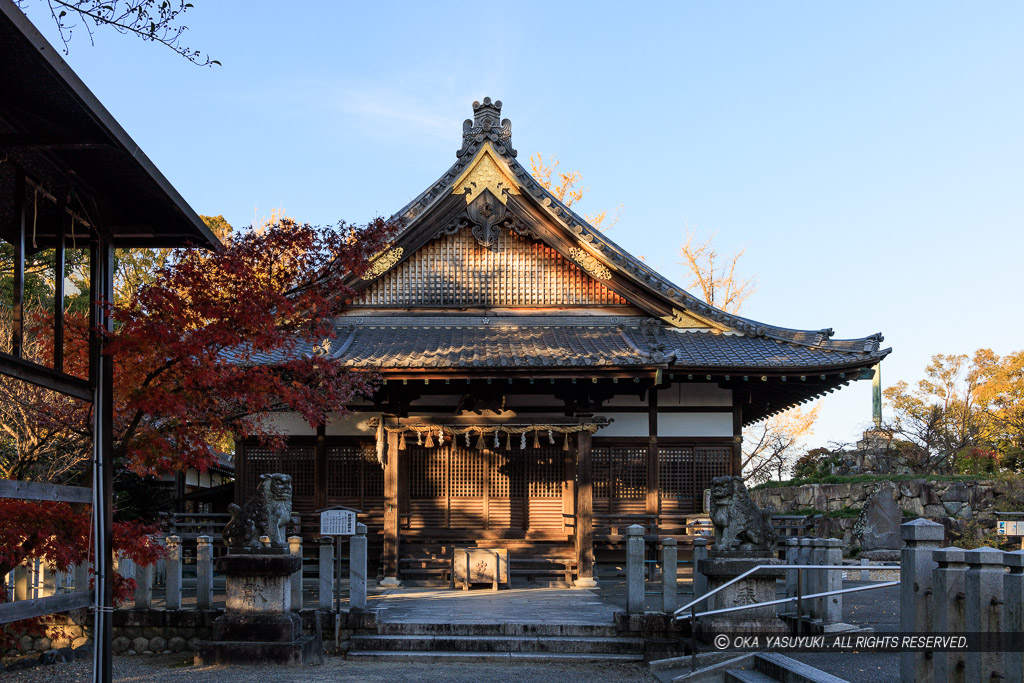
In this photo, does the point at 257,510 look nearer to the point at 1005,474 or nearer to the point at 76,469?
the point at 76,469

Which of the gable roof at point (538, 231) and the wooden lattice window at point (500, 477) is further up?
the gable roof at point (538, 231)

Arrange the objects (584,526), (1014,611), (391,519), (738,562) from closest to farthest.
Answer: (1014,611) < (738,562) < (584,526) < (391,519)

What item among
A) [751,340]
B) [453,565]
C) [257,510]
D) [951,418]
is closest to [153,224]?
[257,510]

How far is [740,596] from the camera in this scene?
1124 centimetres

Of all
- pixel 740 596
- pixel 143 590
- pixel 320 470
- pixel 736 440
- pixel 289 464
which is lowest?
pixel 143 590

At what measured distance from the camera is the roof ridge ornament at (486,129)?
1928 cm

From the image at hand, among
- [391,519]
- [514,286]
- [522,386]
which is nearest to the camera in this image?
[391,519]

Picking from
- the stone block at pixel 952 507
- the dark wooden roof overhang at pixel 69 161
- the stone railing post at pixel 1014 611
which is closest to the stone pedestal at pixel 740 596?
the stone railing post at pixel 1014 611

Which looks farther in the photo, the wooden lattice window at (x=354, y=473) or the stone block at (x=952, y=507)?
the stone block at (x=952, y=507)

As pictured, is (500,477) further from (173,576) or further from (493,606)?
(173,576)

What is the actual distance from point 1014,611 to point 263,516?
827 cm

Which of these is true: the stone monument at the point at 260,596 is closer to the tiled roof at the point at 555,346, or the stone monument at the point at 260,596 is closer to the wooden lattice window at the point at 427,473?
the tiled roof at the point at 555,346

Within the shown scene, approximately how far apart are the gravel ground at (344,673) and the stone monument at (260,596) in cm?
23

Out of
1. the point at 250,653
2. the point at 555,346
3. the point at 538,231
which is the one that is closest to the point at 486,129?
the point at 538,231
